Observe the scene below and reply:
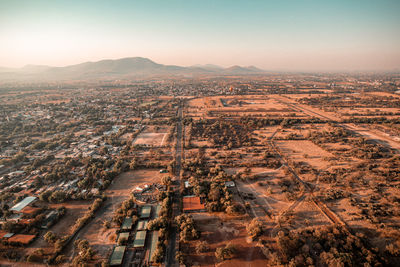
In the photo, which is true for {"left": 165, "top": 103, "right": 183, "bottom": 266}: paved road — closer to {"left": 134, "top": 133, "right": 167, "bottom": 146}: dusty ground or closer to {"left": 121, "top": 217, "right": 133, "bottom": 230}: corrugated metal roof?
{"left": 134, "top": 133, "right": 167, "bottom": 146}: dusty ground

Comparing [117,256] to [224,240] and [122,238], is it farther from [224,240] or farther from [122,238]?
[224,240]

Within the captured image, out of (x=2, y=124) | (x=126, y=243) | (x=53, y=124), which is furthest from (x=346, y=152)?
(x=2, y=124)

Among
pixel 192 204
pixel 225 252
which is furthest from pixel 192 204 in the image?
pixel 225 252

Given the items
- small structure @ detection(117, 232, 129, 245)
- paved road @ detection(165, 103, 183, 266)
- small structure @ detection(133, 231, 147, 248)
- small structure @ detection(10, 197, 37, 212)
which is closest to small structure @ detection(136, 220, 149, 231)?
small structure @ detection(133, 231, 147, 248)

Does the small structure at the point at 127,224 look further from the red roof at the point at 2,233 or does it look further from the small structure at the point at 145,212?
the red roof at the point at 2,233

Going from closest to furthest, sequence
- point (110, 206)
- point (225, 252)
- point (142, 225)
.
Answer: point (225, 252), point (142, 225), point (110, 206)

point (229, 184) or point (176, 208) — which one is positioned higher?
point (229, 184)

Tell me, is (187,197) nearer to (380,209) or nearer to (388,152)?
(380,209)
